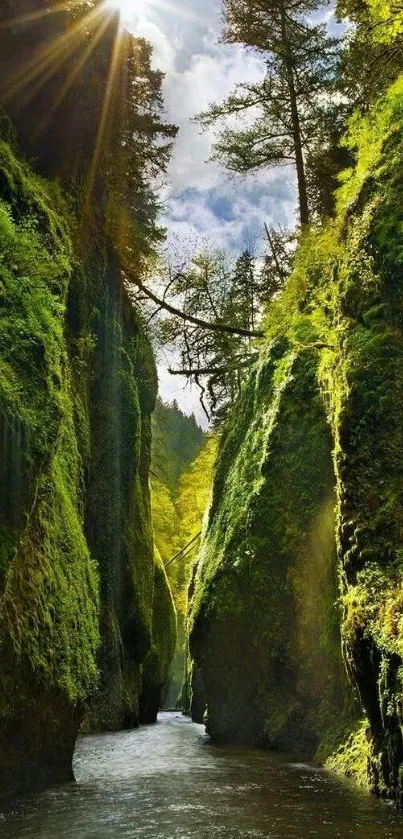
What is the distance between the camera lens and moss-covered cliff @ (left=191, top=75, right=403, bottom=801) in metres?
9.41

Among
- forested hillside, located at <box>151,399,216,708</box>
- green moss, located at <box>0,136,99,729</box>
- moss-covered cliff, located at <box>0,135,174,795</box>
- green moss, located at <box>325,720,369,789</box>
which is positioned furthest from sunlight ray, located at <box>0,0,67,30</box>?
forested hillside, located at <box>151,399,216,708</box>

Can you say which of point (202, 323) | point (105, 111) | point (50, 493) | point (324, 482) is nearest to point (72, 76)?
point (105, 111)

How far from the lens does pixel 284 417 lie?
1683cm

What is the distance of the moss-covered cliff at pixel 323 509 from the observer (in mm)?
9414

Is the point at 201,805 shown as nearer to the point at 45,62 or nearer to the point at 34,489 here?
the point at 34,489

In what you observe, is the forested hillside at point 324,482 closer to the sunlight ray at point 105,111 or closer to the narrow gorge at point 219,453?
the narrow gorge at point 219,453

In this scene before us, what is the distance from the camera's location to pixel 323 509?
49.9ft

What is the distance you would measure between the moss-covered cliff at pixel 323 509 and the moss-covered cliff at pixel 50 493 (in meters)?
3.90

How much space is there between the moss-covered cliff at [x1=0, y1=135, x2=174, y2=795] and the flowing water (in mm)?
1041

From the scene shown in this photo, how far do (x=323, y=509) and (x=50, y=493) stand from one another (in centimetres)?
697

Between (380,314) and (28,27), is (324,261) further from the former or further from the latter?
(28,27)

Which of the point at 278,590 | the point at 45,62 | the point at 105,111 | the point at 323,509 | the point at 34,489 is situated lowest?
the point at 34,489

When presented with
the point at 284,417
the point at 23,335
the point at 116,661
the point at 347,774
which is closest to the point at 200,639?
the point at 116,661

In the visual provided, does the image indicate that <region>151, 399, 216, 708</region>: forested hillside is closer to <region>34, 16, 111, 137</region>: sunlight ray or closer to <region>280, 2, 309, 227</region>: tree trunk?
<region>280, 2, 309, 227</region>: tree trunk
